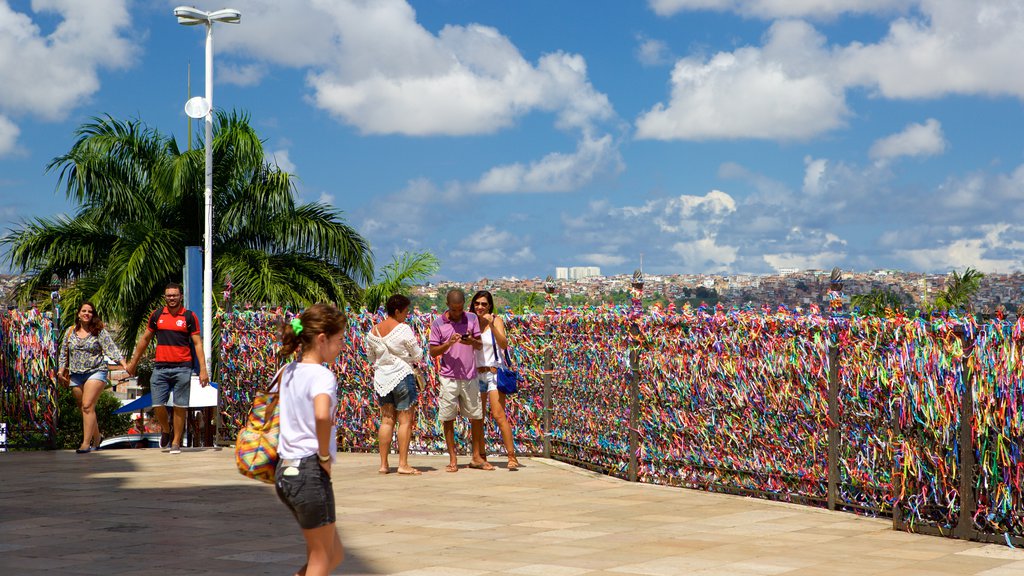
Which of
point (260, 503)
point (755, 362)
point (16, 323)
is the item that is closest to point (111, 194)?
point (16, 323)

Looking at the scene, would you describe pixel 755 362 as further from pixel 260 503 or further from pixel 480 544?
pixel 260 503

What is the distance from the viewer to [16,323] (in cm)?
1475

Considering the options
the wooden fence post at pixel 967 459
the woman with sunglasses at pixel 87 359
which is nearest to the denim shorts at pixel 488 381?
the woman with sunglasses at pixel 87 359

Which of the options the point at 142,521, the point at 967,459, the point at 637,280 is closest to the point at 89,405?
the point at 142,521

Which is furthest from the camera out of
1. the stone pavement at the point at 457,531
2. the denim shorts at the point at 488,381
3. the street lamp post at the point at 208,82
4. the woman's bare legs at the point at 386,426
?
the street lamp post at the point at 208,82

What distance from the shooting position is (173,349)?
45.5 feet

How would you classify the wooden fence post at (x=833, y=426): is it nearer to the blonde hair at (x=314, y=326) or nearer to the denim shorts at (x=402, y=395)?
the denim shorts at (x=402, y=395)

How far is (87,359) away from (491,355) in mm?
4895

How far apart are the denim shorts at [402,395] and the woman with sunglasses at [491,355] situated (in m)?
0.76

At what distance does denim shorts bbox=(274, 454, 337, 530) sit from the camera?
5.45 meters

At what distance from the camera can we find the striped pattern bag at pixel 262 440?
5.61 m

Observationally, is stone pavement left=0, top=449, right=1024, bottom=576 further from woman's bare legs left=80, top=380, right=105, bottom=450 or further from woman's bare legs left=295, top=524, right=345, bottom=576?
woman's bare legs left=80, top=380, right=105, bottom=450

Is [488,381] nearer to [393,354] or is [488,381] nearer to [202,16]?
[393,354]

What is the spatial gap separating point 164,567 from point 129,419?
3120cm
